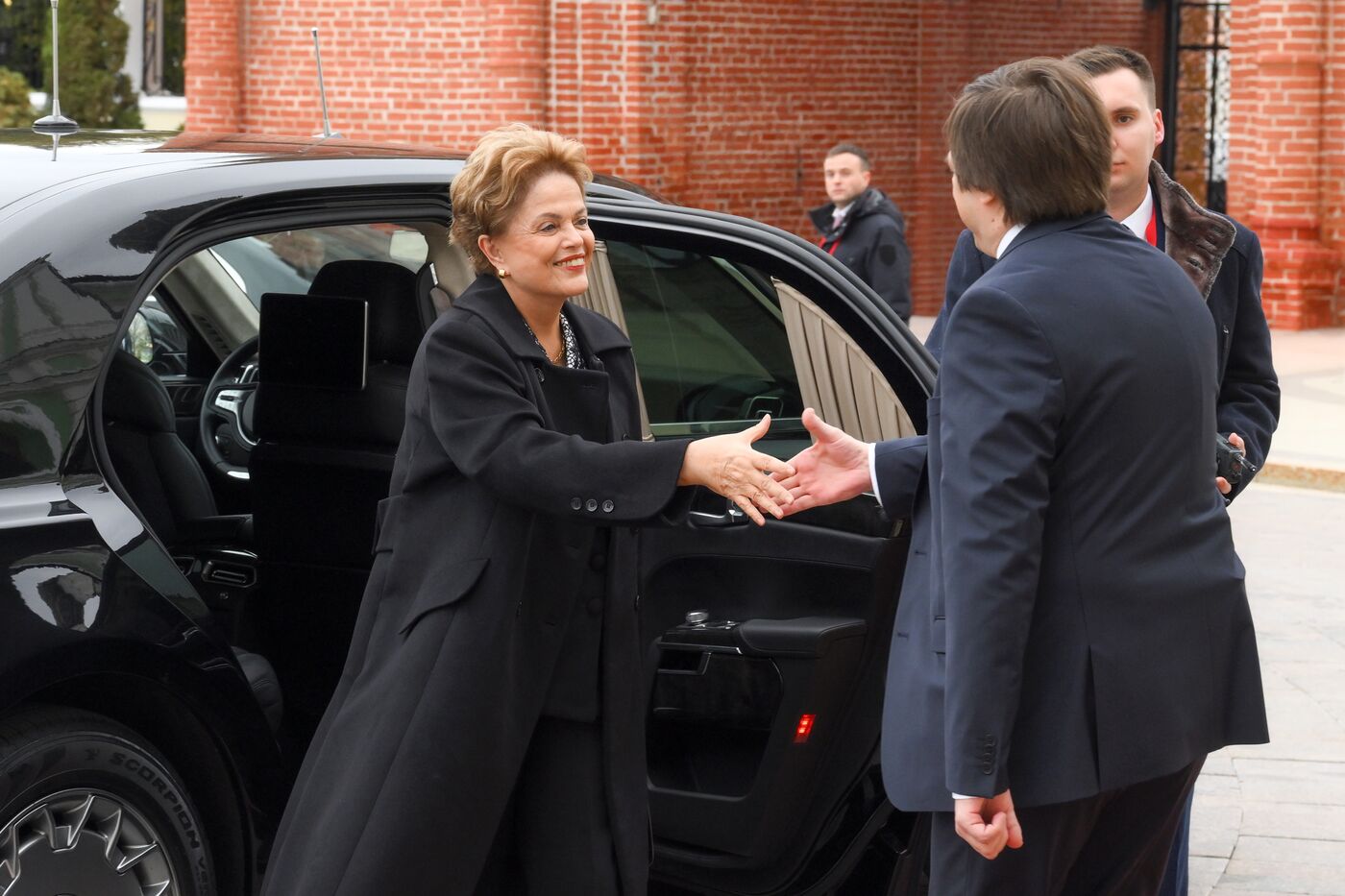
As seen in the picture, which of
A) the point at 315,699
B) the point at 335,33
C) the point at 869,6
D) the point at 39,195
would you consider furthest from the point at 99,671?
the point at 869,6

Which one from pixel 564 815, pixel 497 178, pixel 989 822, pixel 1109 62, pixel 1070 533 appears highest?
pixel 1109 62

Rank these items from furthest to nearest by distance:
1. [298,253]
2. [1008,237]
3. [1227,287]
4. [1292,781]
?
1. [298,253]
2. [1292,781]
3. [1227,287]
4. [1008,237]

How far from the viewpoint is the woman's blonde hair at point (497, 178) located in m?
2.90

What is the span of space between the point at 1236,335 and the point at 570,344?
54.1 inches

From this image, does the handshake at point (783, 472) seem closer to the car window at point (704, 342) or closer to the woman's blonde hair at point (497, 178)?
the woman's blonde hair at point (497, 178)

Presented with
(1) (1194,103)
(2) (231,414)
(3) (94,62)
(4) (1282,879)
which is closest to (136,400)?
(2) (231,414)

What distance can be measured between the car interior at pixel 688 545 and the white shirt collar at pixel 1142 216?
586mm

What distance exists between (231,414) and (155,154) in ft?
5.37

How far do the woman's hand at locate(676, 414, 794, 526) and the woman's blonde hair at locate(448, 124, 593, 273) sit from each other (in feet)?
1.61

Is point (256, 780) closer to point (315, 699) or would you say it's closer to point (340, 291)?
point (315, 699)

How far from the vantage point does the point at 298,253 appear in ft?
22.8

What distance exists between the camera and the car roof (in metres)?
2.98

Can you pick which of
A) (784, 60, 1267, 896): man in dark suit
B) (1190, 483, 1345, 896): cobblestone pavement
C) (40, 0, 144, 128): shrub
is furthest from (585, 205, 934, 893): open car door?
(40, 0, 144, 128): shrub

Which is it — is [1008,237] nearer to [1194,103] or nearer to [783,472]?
[783,472]
